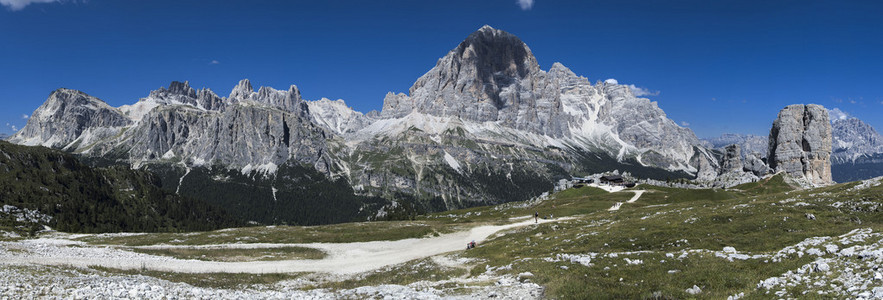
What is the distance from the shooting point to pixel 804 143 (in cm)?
15588

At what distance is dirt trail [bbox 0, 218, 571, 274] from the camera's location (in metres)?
47.2

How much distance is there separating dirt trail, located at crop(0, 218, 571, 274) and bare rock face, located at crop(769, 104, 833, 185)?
143 meters

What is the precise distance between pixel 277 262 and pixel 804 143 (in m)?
180

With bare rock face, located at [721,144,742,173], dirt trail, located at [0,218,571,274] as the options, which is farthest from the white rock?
bare rock face, located at [721,144,742,173]

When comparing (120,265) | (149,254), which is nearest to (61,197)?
(149,254)

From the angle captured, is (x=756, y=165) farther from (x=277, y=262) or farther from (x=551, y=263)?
(x=277, y=262)

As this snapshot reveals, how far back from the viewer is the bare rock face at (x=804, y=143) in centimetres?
15212

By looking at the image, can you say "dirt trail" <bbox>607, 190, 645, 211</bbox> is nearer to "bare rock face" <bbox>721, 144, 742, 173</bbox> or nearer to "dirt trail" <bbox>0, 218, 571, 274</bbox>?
"dirt trail" <bbox>0, 218, 571, 274</bbox>

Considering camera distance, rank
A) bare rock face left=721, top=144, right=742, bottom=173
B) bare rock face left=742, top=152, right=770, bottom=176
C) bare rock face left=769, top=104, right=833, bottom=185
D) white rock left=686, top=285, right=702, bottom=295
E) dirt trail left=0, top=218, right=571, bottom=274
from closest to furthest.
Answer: white rock left=686, top=285, right=702, bottom=295 < dirt trail left=0, top=218, right=571, bottom=274 < bare rock face left=769, top=104, right=833, bottom=185 < bare rock face left=742, top=152, right=770, bottom=176 < bare rock face left=721, top=144, right=742, bottom=173

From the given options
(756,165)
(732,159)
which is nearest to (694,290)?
(756,165)

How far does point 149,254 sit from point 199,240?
71.5 ft

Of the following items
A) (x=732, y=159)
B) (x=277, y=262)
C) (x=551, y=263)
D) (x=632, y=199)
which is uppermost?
(x=732, y=159)

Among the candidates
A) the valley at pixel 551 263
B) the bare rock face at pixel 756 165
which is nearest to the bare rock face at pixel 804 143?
the bare rock face at pixel 756 165

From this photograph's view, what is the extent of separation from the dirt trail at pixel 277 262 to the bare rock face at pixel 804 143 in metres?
143
